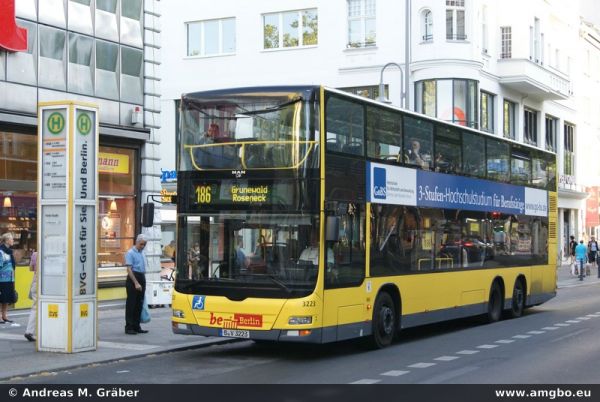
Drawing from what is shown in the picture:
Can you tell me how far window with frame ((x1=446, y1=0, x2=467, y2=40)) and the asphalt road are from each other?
22.4 meters

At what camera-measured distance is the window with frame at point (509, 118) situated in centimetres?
4338

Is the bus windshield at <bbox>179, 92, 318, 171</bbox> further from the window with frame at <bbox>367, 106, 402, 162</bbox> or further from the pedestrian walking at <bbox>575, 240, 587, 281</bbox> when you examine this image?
the pedestrian walking at <bbox>575, 240, 587, 281</bbox>

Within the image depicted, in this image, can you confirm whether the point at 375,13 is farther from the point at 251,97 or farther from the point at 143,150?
the point at 251,97

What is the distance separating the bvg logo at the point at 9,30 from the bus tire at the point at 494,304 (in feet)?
37.0

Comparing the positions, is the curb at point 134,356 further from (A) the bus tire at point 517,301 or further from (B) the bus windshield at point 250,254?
(A) the bus tire at point 517,301

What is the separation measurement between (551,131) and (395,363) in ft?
134

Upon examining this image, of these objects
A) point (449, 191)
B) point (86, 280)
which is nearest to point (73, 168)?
point (86, 280)

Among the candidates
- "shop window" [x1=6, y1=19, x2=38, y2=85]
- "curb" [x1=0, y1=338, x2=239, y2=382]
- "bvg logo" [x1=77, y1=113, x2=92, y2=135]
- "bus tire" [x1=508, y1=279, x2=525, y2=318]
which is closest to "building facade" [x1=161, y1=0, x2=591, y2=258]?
"bus tire" [x1=508, y1=279, x2=525, y2=318]

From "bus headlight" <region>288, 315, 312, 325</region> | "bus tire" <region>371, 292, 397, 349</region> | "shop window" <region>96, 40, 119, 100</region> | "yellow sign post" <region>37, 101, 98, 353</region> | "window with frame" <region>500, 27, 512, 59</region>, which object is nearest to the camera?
"bus headlight" <region>288, 315, 312, 325</region>

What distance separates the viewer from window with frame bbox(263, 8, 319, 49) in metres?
41.6

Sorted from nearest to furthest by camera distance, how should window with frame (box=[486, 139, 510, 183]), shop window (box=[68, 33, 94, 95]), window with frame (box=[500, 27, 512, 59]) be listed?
window with frame (box=[486, 139, 510, 183]), shop window (box=[68, 33, 94, 95]), window with frame (box=[500, 27, 512, 59])

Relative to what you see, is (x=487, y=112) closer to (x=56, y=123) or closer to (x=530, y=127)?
(x=530, y=127)

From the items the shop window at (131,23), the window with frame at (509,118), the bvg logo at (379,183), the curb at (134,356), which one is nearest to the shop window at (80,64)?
the shop window at (131,23)

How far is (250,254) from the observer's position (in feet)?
42.4
